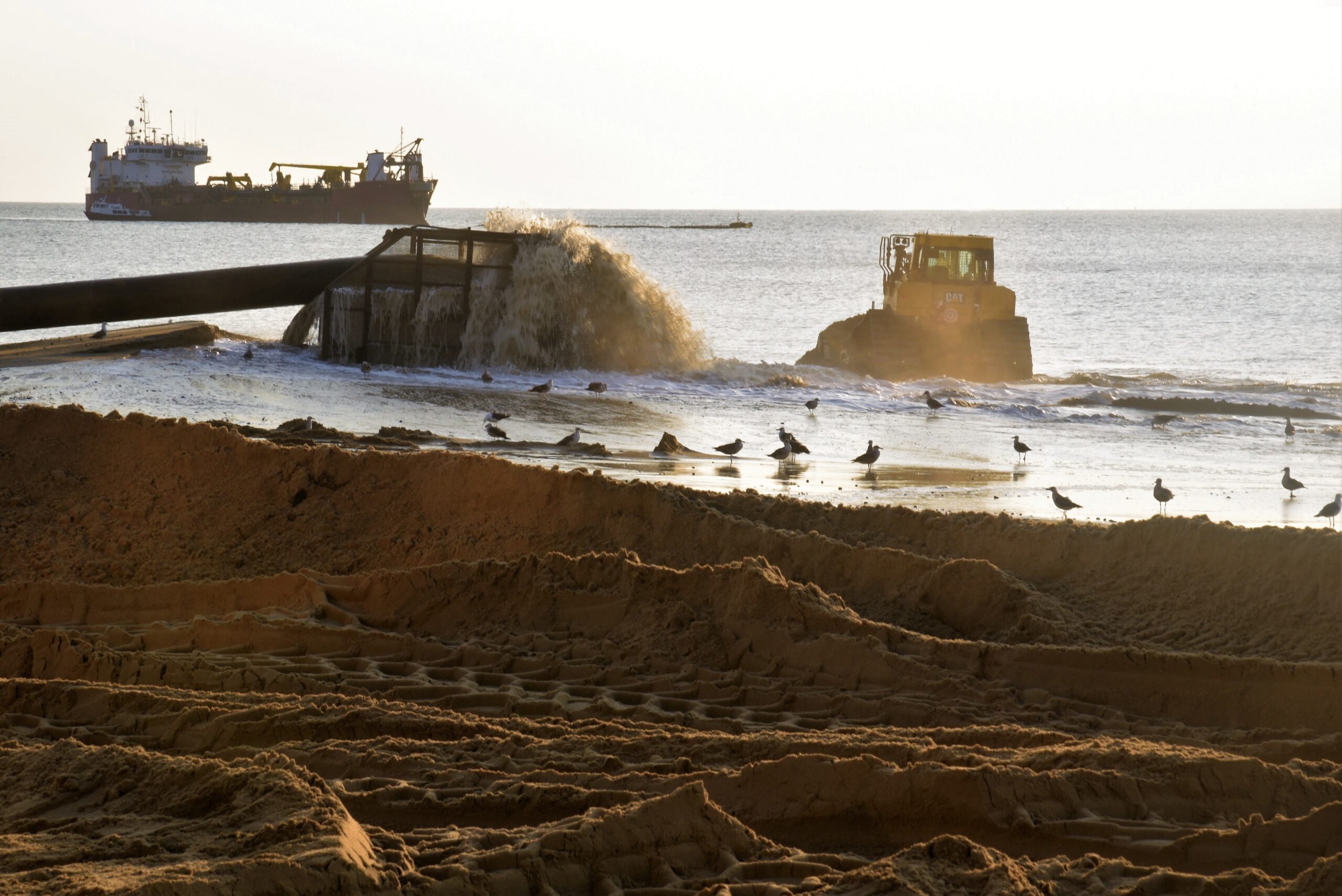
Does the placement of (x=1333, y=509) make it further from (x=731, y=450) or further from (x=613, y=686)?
(x=613, y=686)

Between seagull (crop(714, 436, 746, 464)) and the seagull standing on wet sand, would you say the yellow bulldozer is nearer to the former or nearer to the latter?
the seagull standing on wet sand

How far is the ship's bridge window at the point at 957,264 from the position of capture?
26.5m

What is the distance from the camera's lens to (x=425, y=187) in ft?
335

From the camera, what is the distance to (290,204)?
104375 mm

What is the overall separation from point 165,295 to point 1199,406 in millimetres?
19274

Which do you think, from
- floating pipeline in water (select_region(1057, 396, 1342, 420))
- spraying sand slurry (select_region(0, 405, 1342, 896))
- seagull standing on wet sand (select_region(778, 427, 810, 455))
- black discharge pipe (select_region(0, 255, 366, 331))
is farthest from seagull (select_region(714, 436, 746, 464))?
black discharge pipe (select_region(0, 255, 366, 331))

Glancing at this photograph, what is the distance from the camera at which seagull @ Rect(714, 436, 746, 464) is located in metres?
13.9

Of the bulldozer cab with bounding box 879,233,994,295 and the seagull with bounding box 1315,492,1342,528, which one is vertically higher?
the bulldozer cab with bounding box 879,233,994,295

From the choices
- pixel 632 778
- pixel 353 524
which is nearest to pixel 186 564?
pixel 353 524

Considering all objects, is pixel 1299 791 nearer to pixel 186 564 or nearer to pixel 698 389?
pixel 186 564

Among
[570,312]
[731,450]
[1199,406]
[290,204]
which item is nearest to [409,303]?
[570,312]

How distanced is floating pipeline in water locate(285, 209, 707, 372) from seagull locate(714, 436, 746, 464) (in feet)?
31.3

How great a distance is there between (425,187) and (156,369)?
84.9 meters

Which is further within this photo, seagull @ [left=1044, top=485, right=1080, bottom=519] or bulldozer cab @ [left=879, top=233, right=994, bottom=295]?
bulldozer cab @ [left=879, top=233, right=994, bottom=295]
